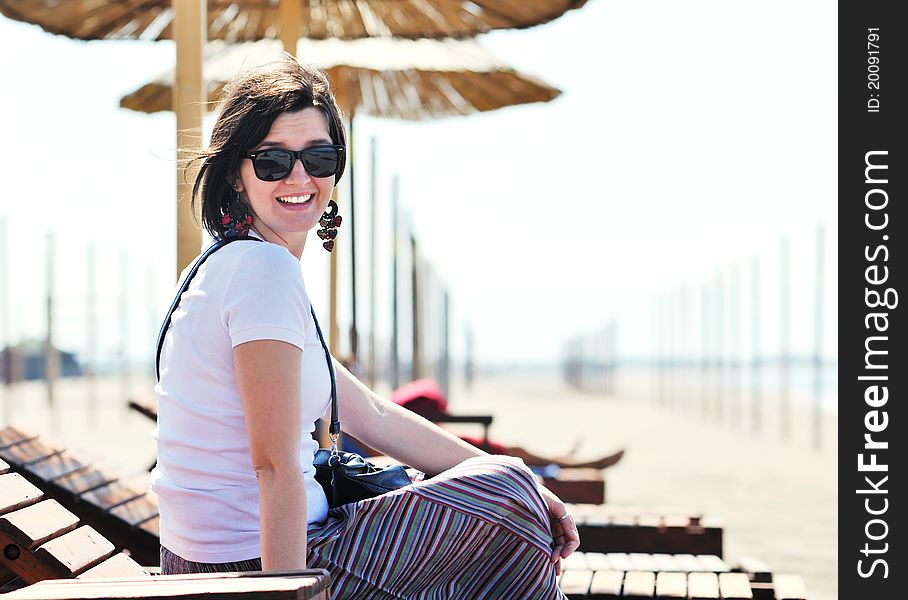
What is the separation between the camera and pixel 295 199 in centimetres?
183

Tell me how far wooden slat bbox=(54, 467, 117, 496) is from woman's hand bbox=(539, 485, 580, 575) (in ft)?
4.51

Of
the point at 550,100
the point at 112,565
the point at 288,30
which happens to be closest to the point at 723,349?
the point at 550,100

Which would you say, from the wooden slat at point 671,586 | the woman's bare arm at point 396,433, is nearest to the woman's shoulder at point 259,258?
the woman's bare arm at point 396,433

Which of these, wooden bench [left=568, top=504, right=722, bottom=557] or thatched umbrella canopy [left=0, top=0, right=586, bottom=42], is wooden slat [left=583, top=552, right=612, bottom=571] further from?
thatched umbrella canopy [left=0, top=0, right=586, bottom=42]

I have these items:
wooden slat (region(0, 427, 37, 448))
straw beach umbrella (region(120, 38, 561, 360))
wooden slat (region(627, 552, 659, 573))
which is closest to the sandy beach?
wooden slat (region(0, 427, 37, 448))

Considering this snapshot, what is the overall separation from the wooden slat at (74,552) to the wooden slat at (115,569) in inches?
0.5

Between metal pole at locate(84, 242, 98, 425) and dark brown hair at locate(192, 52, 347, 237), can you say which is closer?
dark brown hair at locate(192, 52, 347, 237)

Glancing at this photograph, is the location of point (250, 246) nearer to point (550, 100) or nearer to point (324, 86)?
point (324, 86)

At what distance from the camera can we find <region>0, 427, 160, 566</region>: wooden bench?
8.93 feet

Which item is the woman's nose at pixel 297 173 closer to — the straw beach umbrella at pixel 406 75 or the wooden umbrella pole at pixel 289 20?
the wooden umbrella pole at pixel 289 20

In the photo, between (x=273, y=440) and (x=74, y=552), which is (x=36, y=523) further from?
(x=273, y=440)

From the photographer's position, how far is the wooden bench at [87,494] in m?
2.72

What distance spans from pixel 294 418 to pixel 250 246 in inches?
10.8
